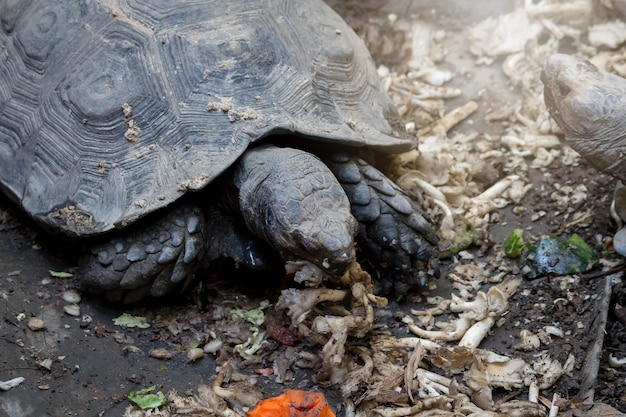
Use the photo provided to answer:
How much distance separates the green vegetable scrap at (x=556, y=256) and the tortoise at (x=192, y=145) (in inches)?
21.3

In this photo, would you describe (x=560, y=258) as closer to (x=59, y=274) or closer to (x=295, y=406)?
(x=295, y=406)

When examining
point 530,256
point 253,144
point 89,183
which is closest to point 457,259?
point 530,256

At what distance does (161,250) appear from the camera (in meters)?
3.75

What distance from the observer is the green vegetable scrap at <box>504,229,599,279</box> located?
398cm

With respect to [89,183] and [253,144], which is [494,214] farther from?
[89,183]

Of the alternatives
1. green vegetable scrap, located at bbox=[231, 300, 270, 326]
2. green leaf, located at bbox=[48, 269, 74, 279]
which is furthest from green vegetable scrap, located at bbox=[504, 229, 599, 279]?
green leaf, located at bbox=[48, 269, 74, 279]

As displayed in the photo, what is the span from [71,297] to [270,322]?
1035mm

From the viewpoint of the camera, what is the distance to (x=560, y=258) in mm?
4008

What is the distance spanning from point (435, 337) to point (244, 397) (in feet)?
3.22

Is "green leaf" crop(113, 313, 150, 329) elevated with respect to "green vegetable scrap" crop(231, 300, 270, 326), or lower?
elevated

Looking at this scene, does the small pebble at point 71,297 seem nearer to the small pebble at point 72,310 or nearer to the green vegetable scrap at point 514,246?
the small pebble at point 72,310

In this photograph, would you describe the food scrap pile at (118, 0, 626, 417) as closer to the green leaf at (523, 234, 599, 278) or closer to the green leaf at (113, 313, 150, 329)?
the green leaf at (523, 234, 599, 278)

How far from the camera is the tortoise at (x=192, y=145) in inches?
144

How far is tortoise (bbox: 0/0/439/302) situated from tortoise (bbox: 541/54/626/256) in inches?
35.0
